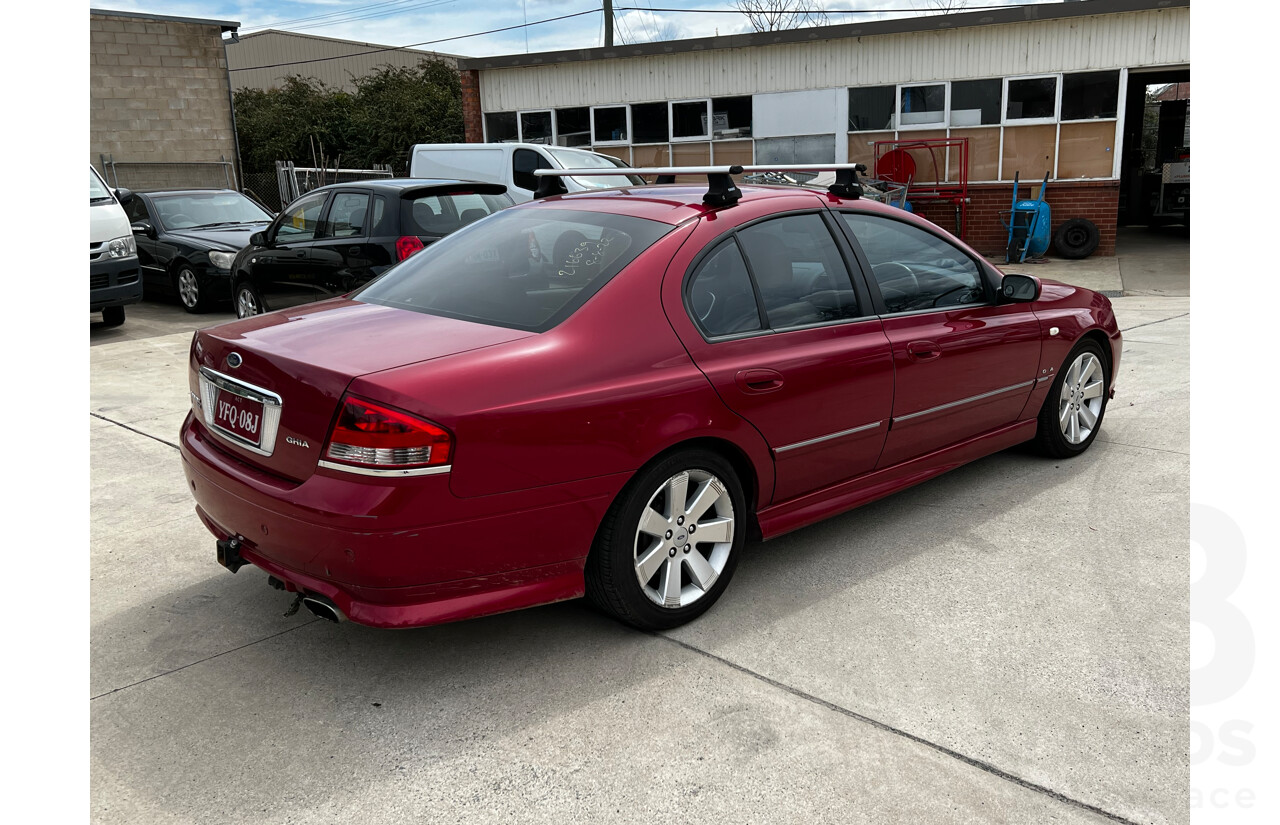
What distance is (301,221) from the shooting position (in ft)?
30.5

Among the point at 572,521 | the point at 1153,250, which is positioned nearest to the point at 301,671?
the point at 572,521

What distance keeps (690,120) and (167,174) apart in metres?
11.9

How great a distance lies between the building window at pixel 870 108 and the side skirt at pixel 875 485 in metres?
14.7

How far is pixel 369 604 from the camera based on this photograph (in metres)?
2.90

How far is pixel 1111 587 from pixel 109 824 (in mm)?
3442

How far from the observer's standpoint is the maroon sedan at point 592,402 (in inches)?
112

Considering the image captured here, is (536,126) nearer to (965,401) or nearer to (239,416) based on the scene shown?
(965,401)

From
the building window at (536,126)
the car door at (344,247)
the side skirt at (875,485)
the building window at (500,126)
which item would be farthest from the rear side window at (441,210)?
the building window at (500,126)

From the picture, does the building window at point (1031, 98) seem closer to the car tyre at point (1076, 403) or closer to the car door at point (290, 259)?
the car door at point (290, 259)

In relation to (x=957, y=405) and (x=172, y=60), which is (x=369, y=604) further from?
(x=172, y=60)

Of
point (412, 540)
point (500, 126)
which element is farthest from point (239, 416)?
point (500, 126)

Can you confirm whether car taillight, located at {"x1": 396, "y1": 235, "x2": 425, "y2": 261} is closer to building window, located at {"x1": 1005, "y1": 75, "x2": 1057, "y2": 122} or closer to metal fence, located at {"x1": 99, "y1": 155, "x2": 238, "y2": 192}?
building window, located at {"x1": 1005, "y1": 75, "x2": 1057, "y2": 122}

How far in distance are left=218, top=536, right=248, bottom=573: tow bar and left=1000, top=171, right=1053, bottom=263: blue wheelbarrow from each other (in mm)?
15646

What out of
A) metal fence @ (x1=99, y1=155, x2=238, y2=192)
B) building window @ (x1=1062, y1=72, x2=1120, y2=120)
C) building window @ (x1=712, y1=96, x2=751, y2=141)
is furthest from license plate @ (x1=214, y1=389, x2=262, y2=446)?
metal fence @ (x1=99, y1=155, x2=238, y2=192)
